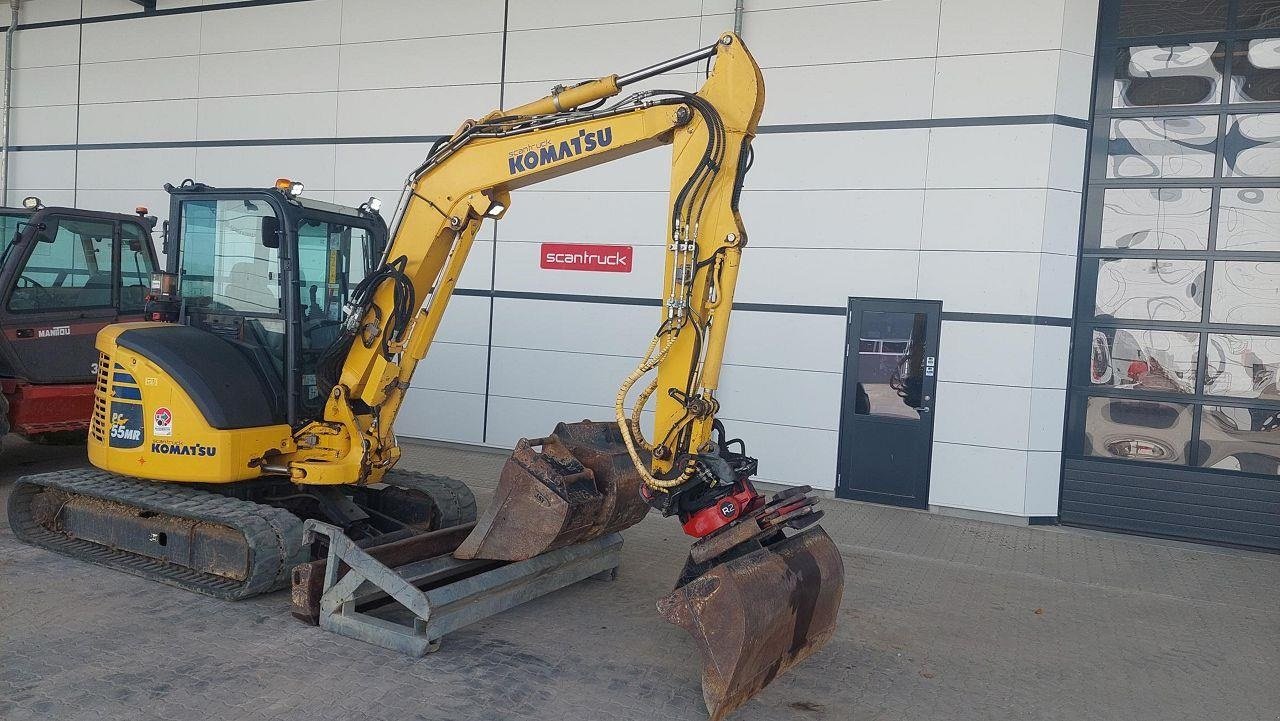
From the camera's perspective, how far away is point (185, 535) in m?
5.73

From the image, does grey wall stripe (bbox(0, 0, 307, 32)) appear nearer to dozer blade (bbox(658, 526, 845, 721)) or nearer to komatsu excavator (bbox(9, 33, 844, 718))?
komatsu excavator (bbox(9, 33, 844, 718))

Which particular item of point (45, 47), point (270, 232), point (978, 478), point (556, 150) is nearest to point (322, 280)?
point (270, 232)

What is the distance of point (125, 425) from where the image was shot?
6016 mm

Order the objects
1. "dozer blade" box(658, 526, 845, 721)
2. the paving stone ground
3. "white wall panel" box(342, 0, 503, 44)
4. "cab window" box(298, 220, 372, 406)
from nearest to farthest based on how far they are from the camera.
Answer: "dozer blade" box(658, 526, 845, 721) < the paving stone ground < "cab window" box(298, 220, 372, 406) < "white wall panel" box(342, 0, 503, 44)

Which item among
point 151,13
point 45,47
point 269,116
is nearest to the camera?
point 269,116

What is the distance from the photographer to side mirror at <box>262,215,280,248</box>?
5793mm

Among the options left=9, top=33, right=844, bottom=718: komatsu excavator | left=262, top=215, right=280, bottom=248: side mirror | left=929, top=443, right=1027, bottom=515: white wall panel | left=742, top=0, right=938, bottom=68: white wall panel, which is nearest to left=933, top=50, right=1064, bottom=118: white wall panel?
left=742, top=0, right=938, bottom=68: white wall panel

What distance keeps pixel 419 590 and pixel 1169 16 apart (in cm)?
849

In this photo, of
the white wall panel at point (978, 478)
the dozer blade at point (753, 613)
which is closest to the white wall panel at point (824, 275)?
the white wall panel at point (978, 478)

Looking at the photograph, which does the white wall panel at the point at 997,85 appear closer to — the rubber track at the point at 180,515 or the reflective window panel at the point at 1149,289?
the reflective window panel at the point at 1149,289

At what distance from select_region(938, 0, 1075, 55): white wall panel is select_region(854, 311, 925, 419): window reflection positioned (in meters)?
2.64

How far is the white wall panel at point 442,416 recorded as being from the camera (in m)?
11.3

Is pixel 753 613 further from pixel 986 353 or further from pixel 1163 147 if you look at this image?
pixel 1163 147

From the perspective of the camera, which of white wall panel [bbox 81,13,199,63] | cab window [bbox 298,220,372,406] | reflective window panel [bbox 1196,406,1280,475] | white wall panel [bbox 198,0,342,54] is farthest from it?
white wall panel [bbox 81,13,199,63]
